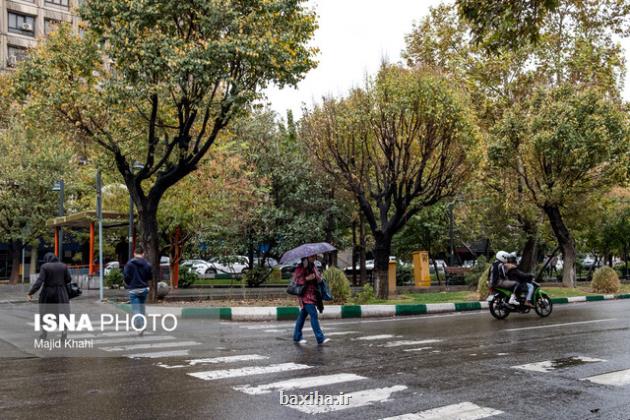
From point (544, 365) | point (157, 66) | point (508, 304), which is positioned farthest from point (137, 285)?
point (508, 304)

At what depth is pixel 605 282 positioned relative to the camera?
25281 mm

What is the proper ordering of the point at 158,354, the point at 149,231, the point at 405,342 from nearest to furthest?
the point at 158,354 < the point at 405,342 < the point at 149,231

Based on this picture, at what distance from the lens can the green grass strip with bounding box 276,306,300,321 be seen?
16453 mm

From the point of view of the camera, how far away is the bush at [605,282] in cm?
2527

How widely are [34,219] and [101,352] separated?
2741cm

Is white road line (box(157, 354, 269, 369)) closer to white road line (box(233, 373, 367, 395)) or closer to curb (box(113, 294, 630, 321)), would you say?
white road line (box(233, 373, 367, 395))

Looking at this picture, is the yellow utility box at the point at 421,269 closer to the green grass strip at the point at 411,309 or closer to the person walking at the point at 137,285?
the green grass strip at the point at 411,309

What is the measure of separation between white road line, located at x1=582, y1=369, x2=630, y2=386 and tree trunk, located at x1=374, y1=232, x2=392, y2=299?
12397 millimetres

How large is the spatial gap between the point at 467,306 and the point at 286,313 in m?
6.04

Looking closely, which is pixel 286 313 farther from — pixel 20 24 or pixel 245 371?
pixel 20 24

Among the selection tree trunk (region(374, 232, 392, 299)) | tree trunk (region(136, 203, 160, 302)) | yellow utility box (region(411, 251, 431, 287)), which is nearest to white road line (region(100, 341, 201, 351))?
tree trunk (region(136, 203, 160, 302))

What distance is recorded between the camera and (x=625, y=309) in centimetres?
1780

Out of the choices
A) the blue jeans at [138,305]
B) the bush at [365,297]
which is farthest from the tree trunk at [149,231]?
the blue jeans at [138,305]

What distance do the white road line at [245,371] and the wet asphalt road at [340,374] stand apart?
15 millimetres
